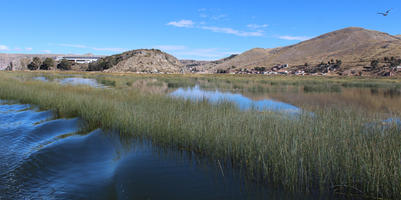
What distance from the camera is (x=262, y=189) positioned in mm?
5723

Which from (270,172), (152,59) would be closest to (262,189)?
(270,172)

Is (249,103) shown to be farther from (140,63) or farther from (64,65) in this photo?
(64,65)

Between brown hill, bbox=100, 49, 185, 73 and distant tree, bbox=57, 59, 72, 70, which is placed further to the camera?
distant tree, bbox=57, 59, 72, 70

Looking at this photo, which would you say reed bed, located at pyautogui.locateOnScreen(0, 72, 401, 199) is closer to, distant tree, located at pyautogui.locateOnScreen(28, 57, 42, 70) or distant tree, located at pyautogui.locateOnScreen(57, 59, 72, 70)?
distant tree, located at pyautogui.locateOnScreen(57, 59, 72, 70)

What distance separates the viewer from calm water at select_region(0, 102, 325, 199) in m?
5.77

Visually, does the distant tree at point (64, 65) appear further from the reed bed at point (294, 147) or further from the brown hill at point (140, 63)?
the reed bed at point (294, 147)

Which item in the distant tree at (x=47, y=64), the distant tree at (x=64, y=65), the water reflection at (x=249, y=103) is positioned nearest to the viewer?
the water reflection at (x=249, y=103)

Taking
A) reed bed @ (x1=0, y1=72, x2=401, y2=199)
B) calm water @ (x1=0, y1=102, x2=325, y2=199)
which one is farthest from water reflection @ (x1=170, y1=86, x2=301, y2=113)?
calm water @ (x1=0, y1=102, x2=325, y2=199)

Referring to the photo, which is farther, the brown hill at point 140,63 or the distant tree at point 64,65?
the distant tree at point 64,65

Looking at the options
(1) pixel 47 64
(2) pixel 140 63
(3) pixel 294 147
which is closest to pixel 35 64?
(1) pixel 47 64

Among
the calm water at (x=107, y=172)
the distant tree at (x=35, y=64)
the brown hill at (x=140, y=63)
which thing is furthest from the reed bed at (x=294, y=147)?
the distant tree at (x=35, y=64)

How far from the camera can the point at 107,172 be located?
695 centimetres

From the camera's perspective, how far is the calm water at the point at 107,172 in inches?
227

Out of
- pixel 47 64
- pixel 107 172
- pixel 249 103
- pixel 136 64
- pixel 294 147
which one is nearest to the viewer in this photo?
pixel 294 147
